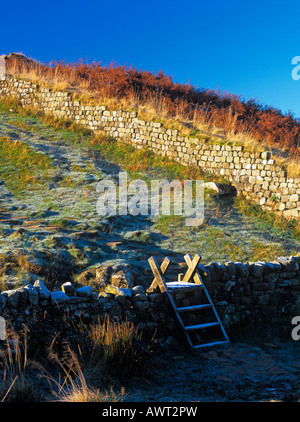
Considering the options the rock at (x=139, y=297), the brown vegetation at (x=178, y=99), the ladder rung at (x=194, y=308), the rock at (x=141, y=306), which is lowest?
the ladder rung at (x=194, y=308)

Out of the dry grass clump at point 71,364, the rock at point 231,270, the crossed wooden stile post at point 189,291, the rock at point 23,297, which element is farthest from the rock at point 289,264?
the rock at point 23,297

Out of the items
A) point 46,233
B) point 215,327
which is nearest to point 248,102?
point 46,233

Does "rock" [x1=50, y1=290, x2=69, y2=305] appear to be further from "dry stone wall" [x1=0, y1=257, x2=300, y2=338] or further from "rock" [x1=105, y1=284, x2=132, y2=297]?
"rock" [x1=105, y1=284, x2=132, y2=297]

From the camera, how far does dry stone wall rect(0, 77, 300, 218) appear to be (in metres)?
13.8

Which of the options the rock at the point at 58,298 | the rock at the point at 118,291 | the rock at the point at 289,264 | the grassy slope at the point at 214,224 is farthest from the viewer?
the grassy slope at the point at 214,224

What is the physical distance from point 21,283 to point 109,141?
1135cm

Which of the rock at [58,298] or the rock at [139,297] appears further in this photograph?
the rock at [139,297]

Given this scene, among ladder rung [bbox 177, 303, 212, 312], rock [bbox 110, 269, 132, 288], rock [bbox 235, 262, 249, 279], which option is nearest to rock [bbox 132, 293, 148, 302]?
ladder rung [bbox 177, 303, 212, 312]

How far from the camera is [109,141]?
1794 cm

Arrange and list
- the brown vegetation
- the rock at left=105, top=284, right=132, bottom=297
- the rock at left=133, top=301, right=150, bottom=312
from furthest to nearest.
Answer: the brown vegetation
the rock at left=133, top=301, right=150, bottom=312
the rock at left=105, top=284, right=132, bottom=297

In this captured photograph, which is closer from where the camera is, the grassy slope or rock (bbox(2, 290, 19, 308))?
rock (bbox(2, 290, 19, 308))

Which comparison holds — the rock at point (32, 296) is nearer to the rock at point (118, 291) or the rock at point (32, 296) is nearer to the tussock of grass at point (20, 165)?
the rock at point (118, 291)

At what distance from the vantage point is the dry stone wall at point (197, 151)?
45.3 feet
